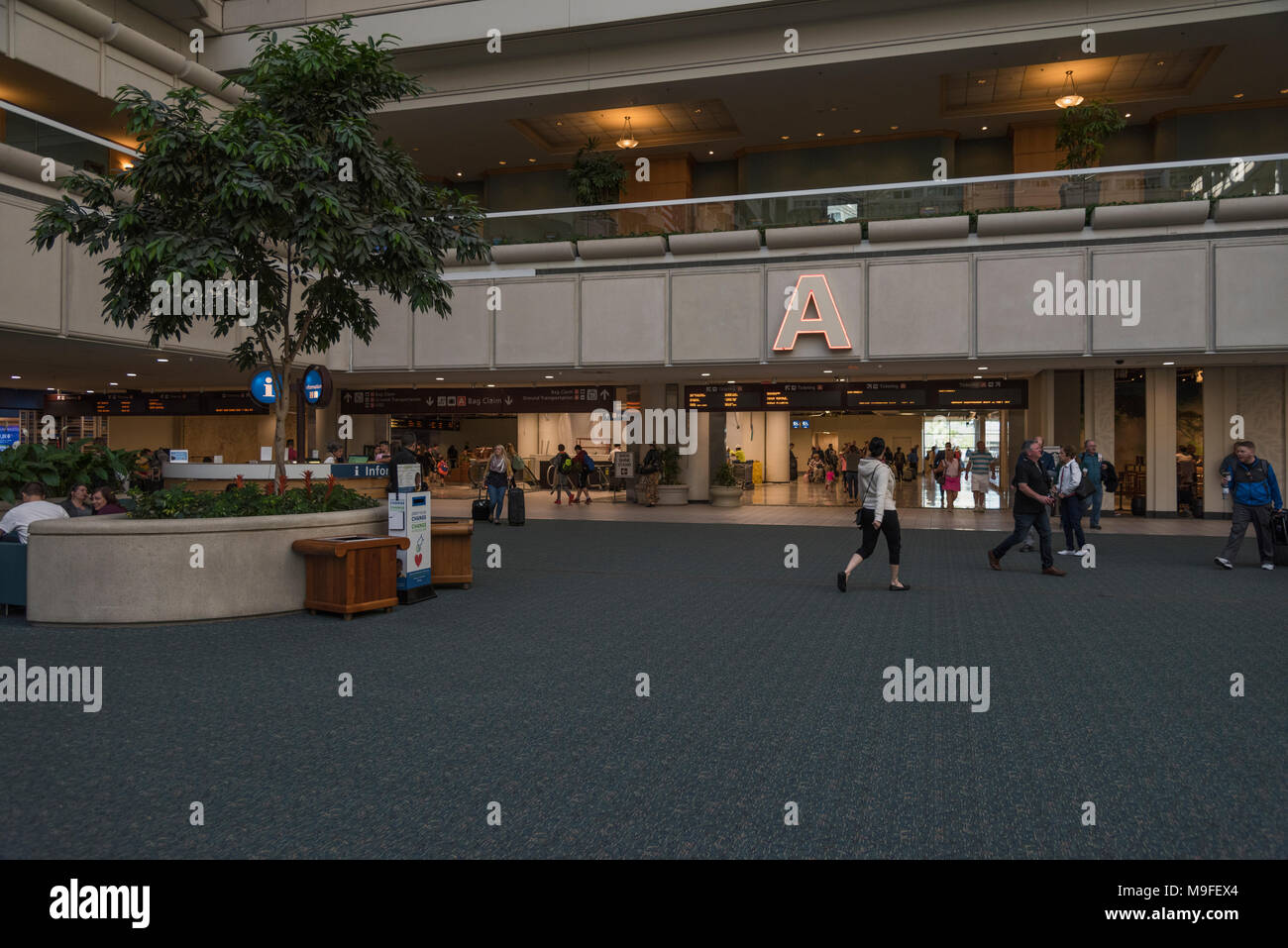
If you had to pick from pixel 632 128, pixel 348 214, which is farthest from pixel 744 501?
pixel 348 214

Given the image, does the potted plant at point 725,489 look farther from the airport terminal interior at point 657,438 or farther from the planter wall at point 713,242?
the planter wall at point 713,242

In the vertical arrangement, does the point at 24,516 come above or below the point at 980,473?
below

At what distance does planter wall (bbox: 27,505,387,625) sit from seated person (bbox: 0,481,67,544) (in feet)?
2.99

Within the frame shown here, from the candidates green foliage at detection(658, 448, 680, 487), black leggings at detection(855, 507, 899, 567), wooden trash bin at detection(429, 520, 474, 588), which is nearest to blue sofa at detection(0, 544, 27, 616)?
wooden trash bin at detection(429, 520, 474, 588)

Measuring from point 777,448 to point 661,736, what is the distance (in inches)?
1262

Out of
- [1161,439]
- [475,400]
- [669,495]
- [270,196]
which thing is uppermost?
[270,196]

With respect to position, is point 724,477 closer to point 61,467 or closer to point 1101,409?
point 1101,409

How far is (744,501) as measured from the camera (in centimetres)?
2589

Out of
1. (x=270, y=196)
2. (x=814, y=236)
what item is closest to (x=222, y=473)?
(x=270, y=196)

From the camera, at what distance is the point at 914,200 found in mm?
18828

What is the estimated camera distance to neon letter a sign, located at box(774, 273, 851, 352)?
19.0m

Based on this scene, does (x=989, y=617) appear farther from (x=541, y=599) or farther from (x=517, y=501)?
(x=517, y=501)

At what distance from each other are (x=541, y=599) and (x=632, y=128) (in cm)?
1943
